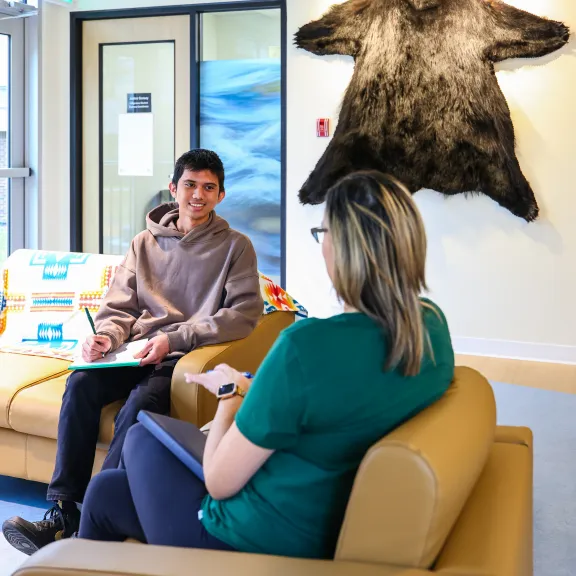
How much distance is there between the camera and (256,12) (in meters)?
5.62

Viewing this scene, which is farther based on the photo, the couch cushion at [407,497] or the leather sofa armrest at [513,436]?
the leather sofa armrest at [513,436]

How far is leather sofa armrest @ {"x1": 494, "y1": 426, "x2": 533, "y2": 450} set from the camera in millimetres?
1828

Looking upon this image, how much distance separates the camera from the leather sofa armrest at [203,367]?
258cm

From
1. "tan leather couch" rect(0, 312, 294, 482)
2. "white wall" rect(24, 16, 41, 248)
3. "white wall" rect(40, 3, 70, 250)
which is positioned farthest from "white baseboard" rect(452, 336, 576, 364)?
"white wall" rect(24, 16, 41, 248)

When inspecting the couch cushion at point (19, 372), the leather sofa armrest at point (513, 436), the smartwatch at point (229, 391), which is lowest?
the couch cushion at point (19, 372)

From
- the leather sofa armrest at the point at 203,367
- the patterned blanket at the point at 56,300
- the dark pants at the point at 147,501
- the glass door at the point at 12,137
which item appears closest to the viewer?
the dark pants at the point at 147,501

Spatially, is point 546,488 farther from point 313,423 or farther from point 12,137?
point 12,137

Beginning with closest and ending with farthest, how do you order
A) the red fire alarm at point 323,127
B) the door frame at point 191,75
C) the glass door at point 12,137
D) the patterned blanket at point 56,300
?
the patterned blanket at point 56,300
the red fire alarm at point 323,127
the door frame at point 191,75
the glass door at point 12,137

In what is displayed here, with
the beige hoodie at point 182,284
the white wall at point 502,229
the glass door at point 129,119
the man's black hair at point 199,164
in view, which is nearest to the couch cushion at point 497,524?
the beige hoodie at point 182,284

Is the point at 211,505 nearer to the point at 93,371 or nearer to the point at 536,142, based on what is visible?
the point at 93,371

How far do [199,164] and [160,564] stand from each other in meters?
1.90

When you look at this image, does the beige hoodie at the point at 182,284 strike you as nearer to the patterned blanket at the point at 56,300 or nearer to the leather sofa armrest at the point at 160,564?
the patterned blanket at the point at 56,300

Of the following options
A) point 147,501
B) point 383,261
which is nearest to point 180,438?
point 147,501

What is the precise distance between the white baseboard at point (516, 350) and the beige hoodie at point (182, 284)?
2557 mm
